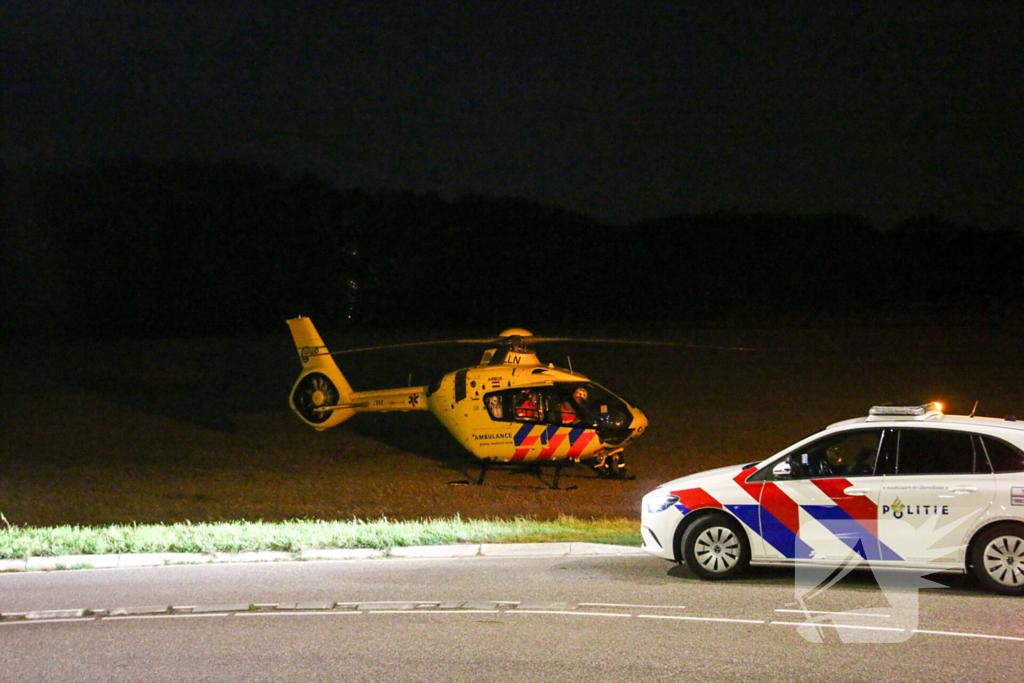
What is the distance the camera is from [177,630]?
8133mm

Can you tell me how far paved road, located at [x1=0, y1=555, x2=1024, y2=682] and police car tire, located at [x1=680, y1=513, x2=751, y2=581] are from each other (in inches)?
5.9

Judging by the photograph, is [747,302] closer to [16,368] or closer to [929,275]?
[929,275]

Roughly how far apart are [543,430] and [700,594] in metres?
10.3

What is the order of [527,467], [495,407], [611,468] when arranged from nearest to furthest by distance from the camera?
1. [495,407]
2. [611,468]
3. [527,467]

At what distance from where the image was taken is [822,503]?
8.94 meters

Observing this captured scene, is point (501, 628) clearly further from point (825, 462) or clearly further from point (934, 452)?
point (934, 452)

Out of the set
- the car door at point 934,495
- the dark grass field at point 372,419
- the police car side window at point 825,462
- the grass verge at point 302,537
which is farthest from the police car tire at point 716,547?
the dark grass field at point 372,419

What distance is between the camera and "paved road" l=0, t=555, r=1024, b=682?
675 cm

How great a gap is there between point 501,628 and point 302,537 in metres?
4.94

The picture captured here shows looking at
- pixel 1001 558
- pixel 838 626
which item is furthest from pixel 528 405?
pixel 838 626

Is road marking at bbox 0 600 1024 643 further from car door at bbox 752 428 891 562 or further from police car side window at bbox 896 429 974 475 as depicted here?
police car side window at bbox 896 429 974 475

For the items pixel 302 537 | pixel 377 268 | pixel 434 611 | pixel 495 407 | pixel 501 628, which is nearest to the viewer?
pixel 501 628

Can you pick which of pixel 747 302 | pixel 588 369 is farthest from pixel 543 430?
pixel 747 302

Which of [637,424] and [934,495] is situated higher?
[934,495]
